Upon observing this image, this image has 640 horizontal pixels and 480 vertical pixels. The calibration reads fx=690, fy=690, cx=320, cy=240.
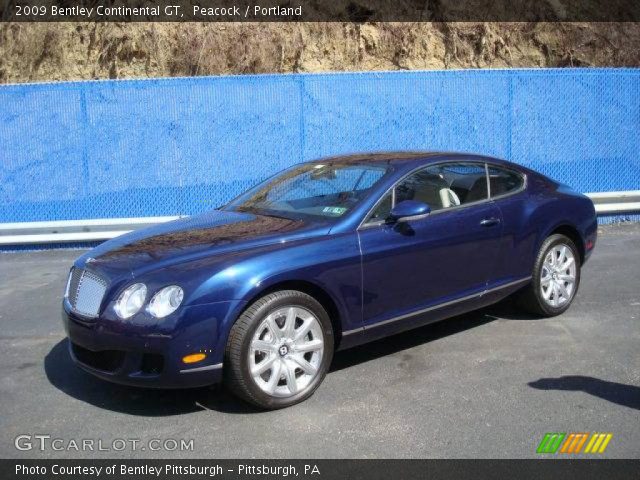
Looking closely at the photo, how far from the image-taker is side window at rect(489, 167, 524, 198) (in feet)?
18.6

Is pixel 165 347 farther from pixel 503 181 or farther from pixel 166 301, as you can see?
pixel 503 181

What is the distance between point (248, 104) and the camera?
9945 millimetres

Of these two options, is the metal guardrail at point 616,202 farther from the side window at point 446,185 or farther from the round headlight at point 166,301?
the round headlight at point 166,301

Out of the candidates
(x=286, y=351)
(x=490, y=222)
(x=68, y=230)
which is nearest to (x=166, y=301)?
(x=286, y=351)

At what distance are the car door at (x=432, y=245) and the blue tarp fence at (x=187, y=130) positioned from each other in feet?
15.5

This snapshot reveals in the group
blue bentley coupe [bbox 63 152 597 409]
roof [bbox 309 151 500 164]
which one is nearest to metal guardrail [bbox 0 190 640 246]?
blue bentley coupe [bbox 63 152 597 409]

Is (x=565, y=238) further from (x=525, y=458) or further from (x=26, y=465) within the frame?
(x=26, y=465)

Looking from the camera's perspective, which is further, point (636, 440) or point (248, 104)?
point (248, 104)

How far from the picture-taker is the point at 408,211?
4.69 metres

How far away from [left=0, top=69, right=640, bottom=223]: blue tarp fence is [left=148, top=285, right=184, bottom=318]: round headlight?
606 centimetres

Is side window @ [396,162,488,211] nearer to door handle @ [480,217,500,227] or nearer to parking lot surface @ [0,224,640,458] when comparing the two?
door handle @ [480,217,500,227]

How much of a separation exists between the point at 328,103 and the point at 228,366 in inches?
259

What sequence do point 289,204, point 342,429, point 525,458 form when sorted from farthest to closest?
point 289,204 < point 342,429 < point 525,458

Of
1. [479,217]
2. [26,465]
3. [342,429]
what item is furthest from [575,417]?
[26,465]
